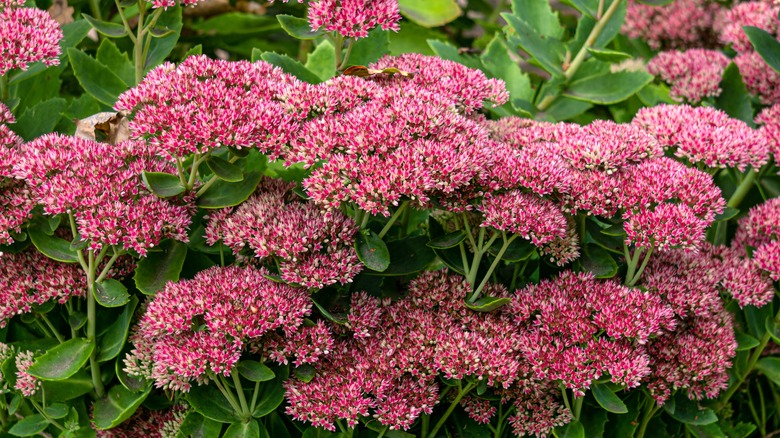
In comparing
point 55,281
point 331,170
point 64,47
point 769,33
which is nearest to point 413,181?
point 331,170

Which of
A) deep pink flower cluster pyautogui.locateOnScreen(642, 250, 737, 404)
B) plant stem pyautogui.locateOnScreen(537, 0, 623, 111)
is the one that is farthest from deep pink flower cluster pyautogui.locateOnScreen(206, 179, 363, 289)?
plant stem pyautogui.locateOnScreen(537, 0, 623, 111)

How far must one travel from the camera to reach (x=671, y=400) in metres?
1.48

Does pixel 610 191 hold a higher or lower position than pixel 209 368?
higher

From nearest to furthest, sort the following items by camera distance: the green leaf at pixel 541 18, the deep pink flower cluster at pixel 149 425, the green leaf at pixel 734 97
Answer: the deep pink flower cluster at pixel 149 425 < the green leaf at pixel 734 97 < the green leaf at pixel 541 18

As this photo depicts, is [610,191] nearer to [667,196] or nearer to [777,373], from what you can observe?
[667,196]

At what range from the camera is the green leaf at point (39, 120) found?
158 centimetres

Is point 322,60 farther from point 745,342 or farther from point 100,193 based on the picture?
point 745,342

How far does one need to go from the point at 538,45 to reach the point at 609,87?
191 mm

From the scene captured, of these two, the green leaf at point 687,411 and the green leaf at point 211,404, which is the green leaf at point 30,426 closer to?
the green leaf at point 211,404

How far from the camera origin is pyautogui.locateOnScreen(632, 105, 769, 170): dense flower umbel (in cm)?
154

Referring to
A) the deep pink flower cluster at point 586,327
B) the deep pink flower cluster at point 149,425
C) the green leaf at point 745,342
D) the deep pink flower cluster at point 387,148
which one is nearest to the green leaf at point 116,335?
the deep pink flower cluster at point 149,425

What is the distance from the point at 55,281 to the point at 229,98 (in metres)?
0.42

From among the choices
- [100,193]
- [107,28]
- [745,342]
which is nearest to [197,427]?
[100,193]

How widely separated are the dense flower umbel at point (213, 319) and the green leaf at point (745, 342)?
2.80 feet
